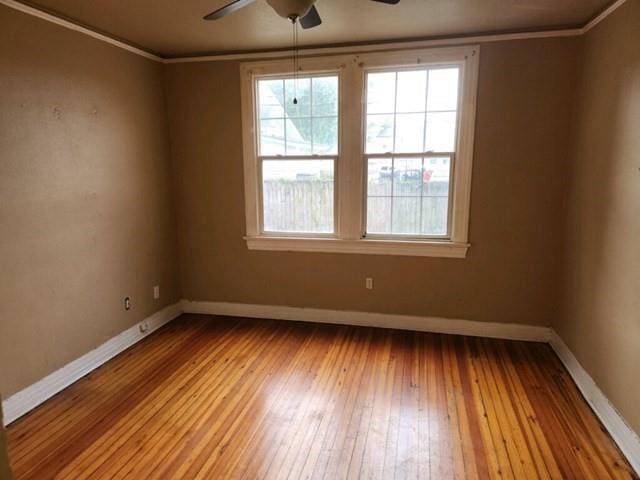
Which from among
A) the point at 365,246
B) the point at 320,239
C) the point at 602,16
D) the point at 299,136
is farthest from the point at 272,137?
the point at 602,16

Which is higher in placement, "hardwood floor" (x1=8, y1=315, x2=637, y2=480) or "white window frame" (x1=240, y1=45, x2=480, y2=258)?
"white window frame" (x1=240, y1=45, x2=480, y2=258)

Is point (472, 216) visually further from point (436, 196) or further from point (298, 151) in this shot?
point (298, 151)

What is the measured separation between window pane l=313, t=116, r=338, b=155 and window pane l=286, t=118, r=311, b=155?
7 cm

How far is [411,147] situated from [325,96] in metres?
0.88

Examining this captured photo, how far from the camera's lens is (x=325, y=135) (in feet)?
11.7

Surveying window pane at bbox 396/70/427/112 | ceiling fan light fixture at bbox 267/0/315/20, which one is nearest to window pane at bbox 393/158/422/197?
window pane at bbox 396/70/427/112

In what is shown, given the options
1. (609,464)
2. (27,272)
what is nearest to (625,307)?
(609,464)

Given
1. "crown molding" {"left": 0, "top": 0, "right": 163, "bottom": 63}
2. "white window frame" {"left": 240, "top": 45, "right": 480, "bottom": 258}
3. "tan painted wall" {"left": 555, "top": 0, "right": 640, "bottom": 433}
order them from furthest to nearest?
"white window frame" {"left": 240, "top": 45, "right": 480, "bottom": 258} → "crown molding" {"left": 0, "top": 0, "right": 163, "bottom": 63} → "tan painted wall" {"left": 555, "top": 0, "right": 640, "bottom": 433}

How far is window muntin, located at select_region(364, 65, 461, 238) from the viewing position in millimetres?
3312

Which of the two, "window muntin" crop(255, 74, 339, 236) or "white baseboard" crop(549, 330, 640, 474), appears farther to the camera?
"window muntin" crop(255, 74, 339, 236)

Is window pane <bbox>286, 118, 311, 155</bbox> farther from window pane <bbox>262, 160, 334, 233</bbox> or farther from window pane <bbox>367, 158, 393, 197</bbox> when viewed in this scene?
window pane <bbox>367, 158, 393, 197</bbox>

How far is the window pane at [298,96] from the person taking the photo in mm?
3557

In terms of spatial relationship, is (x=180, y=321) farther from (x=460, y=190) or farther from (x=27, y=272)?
(x=460, y=190)

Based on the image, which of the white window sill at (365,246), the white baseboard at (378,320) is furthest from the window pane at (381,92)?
the white baseboard at (378,320)
